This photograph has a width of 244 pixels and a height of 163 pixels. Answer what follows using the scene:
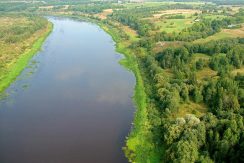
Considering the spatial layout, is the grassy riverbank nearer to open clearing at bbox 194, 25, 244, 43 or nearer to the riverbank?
the riverbank

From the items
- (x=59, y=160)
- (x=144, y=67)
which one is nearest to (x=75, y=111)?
(x=59, y=160)

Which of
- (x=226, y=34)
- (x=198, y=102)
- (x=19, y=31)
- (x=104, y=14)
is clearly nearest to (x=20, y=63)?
(x=19, y=31)

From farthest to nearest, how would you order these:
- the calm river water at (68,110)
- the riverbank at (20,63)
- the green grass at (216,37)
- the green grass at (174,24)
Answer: the green grass at (174,24)
the green grass at (216,37)
the riverbank at (20,63)
the calm river water at (68,110)

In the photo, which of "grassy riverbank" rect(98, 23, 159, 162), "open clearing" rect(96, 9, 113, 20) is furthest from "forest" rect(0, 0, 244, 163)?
"open clearing" rect(96, 9, 113, 20)

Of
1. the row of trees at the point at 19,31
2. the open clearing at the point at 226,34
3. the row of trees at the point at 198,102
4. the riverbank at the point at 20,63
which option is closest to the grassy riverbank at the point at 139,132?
the row of trees at the point at 198,102

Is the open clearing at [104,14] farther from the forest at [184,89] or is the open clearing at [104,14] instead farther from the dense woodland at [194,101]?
the dense woodland at [194,101]

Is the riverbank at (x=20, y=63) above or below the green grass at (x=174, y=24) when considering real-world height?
below
